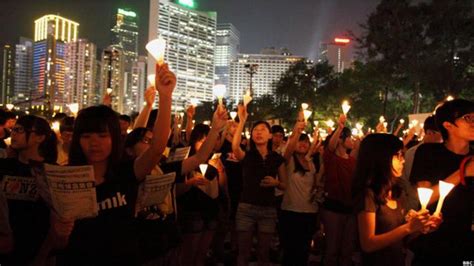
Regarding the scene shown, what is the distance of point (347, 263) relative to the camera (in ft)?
20.1

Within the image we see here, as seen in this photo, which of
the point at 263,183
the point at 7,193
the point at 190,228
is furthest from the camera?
the point at 263,183

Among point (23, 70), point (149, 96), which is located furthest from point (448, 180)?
point (23, 70)

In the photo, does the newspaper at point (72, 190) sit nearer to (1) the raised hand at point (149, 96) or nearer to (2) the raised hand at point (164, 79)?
(2) the raised hand at point (164, 79)

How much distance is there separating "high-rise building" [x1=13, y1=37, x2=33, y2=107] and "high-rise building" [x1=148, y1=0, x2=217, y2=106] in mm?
57671

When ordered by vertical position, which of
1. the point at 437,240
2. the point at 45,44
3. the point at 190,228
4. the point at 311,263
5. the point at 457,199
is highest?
the point at 45,44

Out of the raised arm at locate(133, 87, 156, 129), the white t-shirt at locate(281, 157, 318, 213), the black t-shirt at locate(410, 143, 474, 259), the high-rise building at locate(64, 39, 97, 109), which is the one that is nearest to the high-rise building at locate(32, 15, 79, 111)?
the high-rise building at locate(64, 39, 97, 109)

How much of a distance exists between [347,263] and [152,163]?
3908 millimetres

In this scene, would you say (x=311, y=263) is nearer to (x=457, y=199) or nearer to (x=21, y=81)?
(x=457, y=199)

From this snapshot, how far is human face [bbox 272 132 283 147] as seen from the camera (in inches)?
303

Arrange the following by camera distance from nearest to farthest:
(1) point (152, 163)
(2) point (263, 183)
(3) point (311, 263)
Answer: (1) point (152, 163) → (2) point (263, 183) → (3) point (311, 263)

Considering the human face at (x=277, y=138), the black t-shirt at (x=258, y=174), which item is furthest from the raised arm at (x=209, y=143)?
the human face at (x=277, y=138)

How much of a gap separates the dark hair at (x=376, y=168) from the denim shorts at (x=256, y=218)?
2.65 meters

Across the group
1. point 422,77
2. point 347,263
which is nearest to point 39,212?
point 347,263

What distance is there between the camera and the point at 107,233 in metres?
2.94
